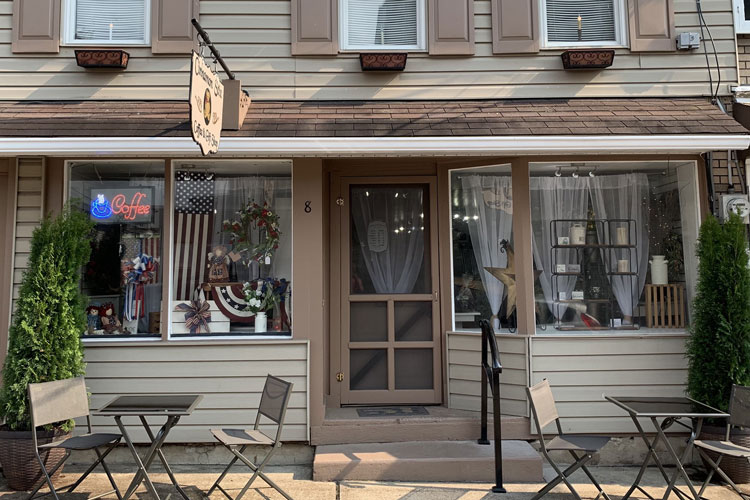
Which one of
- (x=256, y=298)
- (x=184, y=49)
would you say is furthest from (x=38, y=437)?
(x=184, y=49)

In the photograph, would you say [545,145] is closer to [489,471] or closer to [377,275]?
[377,275]

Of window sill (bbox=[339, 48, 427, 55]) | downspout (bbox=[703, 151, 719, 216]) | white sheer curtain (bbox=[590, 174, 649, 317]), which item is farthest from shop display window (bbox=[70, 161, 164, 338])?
downspout (bbox=[703, 151, 719, 216])

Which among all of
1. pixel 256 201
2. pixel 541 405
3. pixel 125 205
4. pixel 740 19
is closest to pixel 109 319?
pixel 125 205

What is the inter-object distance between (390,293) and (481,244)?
0.99m

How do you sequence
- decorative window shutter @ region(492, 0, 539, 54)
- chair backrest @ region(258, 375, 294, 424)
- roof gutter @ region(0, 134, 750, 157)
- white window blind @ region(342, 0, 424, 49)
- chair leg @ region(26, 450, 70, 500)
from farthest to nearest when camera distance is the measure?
white window blind @ region(342, 0, 424, 49) < decorative window shutter @ region(492, 0, 539, 54) < roof gutter @ region(0, 134, 750, 157) < chair backrest @ region(258, 375, 294, 424) < chair leg @ region(26, 450, 70, 500)

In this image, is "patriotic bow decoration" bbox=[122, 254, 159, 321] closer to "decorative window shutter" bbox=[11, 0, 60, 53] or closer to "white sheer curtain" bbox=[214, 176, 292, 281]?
"white sheer curtain" bbox=[214, 176, 292, 281]

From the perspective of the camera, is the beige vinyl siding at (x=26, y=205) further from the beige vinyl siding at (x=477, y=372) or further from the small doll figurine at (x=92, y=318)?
the beige vinyl siding at (x=477, y=372)

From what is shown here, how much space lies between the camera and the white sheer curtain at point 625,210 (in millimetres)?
5219

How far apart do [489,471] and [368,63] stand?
11.8 ft

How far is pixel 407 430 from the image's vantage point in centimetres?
471

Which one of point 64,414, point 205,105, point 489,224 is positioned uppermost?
point 205,105

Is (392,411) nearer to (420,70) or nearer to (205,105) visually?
(205,105)

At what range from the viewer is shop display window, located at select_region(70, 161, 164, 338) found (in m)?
4.97

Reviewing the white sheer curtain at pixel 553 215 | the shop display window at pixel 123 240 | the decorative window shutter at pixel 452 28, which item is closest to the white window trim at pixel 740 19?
the white sheer curtain at pixel 553 215
